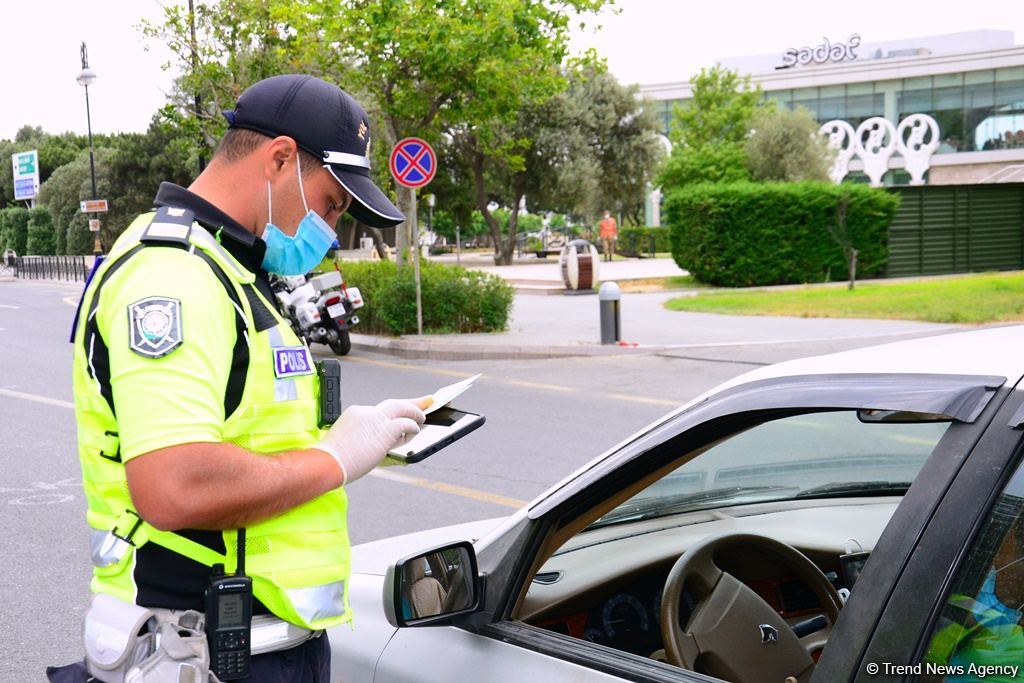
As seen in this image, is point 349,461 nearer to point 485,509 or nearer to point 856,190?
point 485,509

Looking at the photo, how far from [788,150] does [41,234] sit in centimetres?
4510

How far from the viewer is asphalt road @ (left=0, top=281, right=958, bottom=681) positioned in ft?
18.0

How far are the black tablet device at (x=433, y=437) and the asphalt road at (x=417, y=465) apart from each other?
303cm

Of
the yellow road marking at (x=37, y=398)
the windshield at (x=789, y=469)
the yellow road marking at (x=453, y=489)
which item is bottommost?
the yellow road marking at (x=453, y=489)

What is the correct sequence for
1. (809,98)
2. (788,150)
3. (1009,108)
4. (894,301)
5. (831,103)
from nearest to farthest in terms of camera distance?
(894,301) < (788,150) < (1009,108) < (831,103) < (809,98)

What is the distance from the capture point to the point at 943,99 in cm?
6888

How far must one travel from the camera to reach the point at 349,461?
2094 mm

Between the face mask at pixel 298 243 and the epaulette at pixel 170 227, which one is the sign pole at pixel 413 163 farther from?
the epaulette at pixel 170 227

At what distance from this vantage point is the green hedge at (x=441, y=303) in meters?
16.2

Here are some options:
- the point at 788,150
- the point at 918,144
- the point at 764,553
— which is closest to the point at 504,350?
the point at 764,553

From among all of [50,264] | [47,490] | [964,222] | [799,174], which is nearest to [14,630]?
[47,490]

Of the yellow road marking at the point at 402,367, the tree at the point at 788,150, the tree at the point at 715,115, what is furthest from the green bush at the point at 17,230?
the yellow road marking at the point at 402,367

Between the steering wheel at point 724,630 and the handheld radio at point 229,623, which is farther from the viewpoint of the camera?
the steering wheel at point 724,630

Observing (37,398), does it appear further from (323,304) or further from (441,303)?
(441,303)
